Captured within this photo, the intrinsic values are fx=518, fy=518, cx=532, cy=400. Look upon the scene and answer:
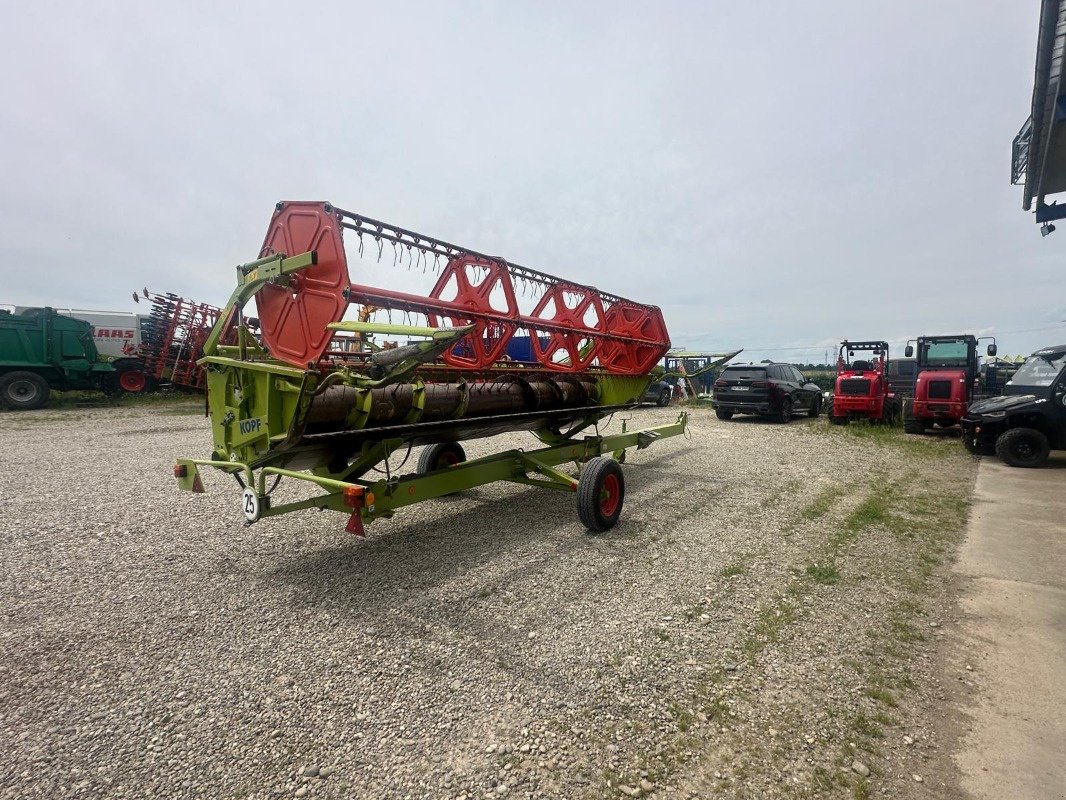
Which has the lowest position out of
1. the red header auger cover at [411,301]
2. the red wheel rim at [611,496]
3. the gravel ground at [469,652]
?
the gravel ground at [469,652]

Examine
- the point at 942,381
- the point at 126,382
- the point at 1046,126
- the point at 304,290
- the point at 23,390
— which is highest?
the point at 1046,126

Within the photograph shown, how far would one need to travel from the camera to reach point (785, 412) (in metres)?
14.5

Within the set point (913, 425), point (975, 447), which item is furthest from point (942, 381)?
point (975, 447)

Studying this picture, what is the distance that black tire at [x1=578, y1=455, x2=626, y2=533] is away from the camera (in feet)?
15.8

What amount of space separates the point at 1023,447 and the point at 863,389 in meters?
5.14

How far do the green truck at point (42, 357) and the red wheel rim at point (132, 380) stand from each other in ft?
2.07

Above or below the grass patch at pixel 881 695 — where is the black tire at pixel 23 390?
above

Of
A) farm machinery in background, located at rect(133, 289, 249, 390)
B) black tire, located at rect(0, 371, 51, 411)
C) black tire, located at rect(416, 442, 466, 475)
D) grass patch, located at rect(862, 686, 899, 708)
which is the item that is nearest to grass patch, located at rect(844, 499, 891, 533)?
grass patch, located at rect(862, 686, 899, 708)

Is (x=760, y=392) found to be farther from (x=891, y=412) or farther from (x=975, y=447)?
(x=975, y=447)

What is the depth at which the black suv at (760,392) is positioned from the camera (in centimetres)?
1404

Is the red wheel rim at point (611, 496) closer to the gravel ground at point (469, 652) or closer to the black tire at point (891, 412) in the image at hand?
the gravel ground at point (469, 652)

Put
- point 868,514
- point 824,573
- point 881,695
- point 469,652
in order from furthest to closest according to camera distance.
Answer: point 868,514 < point 824,573 < point 469,652 < point 881,695

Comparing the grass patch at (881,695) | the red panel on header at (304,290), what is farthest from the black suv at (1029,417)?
Result: the red panel on header at (304,290)

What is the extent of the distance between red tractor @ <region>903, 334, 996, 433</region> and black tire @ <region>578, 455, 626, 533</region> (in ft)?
31.9
